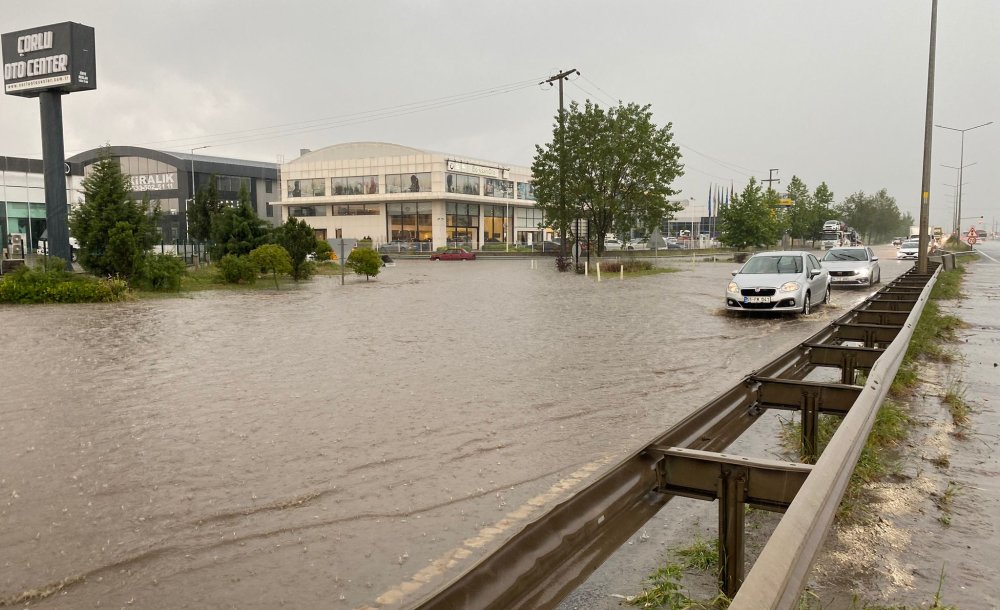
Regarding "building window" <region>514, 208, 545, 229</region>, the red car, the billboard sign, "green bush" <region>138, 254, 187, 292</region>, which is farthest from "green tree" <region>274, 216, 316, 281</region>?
"building window" <region>514, 208, 545, 229</region>

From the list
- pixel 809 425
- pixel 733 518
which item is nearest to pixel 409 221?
pixel 809 425

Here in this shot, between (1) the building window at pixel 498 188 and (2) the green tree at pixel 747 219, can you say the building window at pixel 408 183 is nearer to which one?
(1) the building window at pixel 498 188

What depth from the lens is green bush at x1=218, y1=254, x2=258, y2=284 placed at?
3003 cm

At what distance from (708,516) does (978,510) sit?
176 centimetres

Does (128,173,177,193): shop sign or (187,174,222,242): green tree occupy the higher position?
(128,173,177,193): shop sign

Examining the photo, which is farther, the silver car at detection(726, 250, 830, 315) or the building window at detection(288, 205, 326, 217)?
the building window at detection(288, 205, 326, 217)

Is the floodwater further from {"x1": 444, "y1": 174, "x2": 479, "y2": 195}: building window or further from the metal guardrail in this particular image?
{"x1": 444, "y1": 174, "x2": 479, "y2": 195}: building window

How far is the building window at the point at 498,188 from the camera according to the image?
295ft

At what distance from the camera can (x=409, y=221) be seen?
8662 cm

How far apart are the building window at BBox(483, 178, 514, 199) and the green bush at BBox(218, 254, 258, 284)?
60902mm

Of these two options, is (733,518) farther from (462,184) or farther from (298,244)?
(462,184)

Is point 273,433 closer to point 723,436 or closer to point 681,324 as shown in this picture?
point 723,436

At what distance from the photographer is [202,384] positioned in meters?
9.73

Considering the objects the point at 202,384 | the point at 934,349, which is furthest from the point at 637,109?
the point at 202,384
